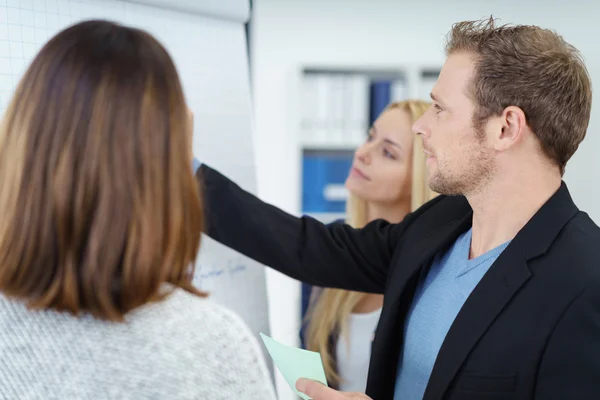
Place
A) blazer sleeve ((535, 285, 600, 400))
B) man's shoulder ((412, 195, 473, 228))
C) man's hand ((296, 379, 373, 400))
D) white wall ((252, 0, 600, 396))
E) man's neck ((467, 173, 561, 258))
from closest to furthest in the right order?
blazer sleeve ((535, 285, 600, 400)) < man's hand ((296, 379, 373, 400)) < man's neck ((467, 173, 561, 258)) < man's shoulder ((412, 195, 473, 228)) < white wall ((252, 0, 600, 396))

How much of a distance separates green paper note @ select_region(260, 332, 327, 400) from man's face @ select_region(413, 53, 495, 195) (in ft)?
1.66

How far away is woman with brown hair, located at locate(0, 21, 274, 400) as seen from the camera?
2.39ft

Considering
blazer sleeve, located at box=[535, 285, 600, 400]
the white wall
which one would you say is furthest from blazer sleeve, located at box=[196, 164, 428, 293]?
the white wall

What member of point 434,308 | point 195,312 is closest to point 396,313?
A: point 434,308

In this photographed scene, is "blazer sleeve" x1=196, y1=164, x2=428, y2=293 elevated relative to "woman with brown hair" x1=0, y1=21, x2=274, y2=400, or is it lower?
lower

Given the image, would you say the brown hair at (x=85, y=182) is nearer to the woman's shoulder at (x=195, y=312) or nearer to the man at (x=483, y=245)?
the woman's shoulder at (x=195, y=312)

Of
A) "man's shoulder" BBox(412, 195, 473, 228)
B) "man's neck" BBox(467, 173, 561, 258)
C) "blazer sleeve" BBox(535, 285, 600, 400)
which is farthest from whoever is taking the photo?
"man's shoulder" BBox(412, 195, 473, 228)

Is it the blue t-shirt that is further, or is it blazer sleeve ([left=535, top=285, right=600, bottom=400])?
the blue t-shirt

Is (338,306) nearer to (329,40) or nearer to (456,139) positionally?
(456,139)

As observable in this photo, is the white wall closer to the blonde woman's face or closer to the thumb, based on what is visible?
the blonde woman's face

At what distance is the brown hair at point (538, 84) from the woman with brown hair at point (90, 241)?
2.75 ft

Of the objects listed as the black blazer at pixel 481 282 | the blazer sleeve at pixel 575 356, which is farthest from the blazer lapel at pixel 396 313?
the blazer sleeve at pixel 575 356

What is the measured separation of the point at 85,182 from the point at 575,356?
0.86 meters

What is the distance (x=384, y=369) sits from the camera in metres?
1.41
